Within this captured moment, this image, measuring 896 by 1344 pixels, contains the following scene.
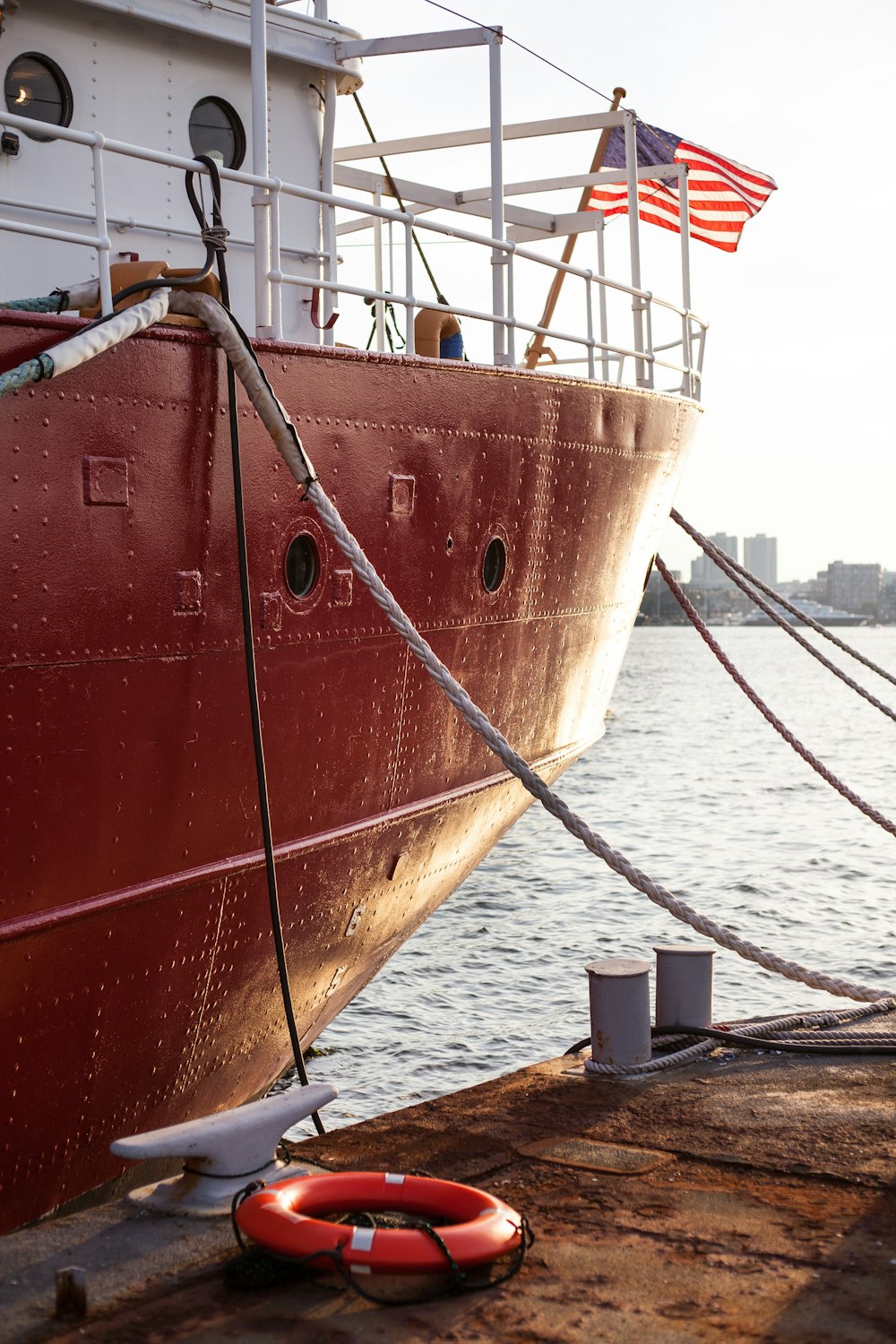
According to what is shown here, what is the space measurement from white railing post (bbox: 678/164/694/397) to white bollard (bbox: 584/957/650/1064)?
5811mm

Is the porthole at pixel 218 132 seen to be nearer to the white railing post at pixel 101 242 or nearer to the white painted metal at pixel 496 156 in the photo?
the white painted metal at pixel 496 156

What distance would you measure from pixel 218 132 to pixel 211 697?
3495 mm

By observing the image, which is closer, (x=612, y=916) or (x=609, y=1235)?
(x=609, y=1235)

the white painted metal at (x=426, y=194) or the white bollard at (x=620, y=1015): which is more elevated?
the white painted metal at (x=426, y=194)

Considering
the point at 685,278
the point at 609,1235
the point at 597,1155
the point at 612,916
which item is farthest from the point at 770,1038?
the point at 612,916

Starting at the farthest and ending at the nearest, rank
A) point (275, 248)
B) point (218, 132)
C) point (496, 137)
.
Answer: point (218, 132) < point (496, 137) < point (275, 248)

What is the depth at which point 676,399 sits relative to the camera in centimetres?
1008

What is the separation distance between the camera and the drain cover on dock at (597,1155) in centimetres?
493

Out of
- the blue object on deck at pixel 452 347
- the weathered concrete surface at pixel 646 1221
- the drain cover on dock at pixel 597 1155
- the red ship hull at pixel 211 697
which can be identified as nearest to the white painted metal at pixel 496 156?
the blue object on deck at pixel 452 347

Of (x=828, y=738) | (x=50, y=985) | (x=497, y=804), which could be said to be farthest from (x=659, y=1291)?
(x=828, y=738)

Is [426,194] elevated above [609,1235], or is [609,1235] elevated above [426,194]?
[426,194]

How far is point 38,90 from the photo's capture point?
6891 millimetres

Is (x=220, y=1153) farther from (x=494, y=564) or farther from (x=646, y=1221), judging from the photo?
(x=494, y=564)

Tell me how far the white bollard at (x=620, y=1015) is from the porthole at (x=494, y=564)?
237 centimetres
